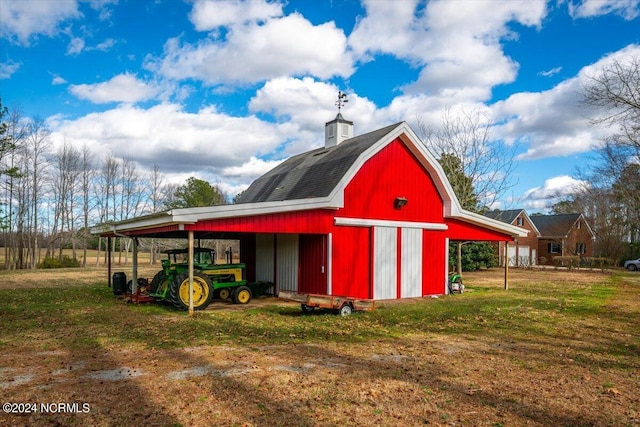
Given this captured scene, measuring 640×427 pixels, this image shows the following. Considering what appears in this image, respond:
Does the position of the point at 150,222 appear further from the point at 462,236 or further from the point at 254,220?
the point at 462,236

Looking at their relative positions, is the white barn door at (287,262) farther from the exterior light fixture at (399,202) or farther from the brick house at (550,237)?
the brick house at (550,237)

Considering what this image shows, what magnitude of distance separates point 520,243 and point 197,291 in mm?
39026

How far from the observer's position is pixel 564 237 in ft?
150

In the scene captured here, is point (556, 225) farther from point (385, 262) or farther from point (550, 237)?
point (385, 262)

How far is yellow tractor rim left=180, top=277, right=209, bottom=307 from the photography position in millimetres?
12719

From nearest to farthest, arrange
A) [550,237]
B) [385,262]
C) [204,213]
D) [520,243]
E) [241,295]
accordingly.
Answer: [204,213], [241,295], [385,262], [520,243], [550,237]

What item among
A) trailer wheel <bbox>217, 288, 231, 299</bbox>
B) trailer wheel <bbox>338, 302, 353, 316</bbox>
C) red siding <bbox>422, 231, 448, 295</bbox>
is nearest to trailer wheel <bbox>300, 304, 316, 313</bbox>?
→ trailer wheel <bbox>338, 302, 353, 316</bbox>

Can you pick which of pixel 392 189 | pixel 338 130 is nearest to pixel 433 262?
pixel 392 189

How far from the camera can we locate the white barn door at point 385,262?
15633 millimetres

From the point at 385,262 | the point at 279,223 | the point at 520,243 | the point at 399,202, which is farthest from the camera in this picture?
the point at 520,243

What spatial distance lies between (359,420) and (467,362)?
3.22m

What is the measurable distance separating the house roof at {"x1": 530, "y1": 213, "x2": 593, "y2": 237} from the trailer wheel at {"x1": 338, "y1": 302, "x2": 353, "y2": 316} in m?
41.1

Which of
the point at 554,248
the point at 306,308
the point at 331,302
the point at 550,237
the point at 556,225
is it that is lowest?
the point at 306,308

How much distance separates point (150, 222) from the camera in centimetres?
1301
